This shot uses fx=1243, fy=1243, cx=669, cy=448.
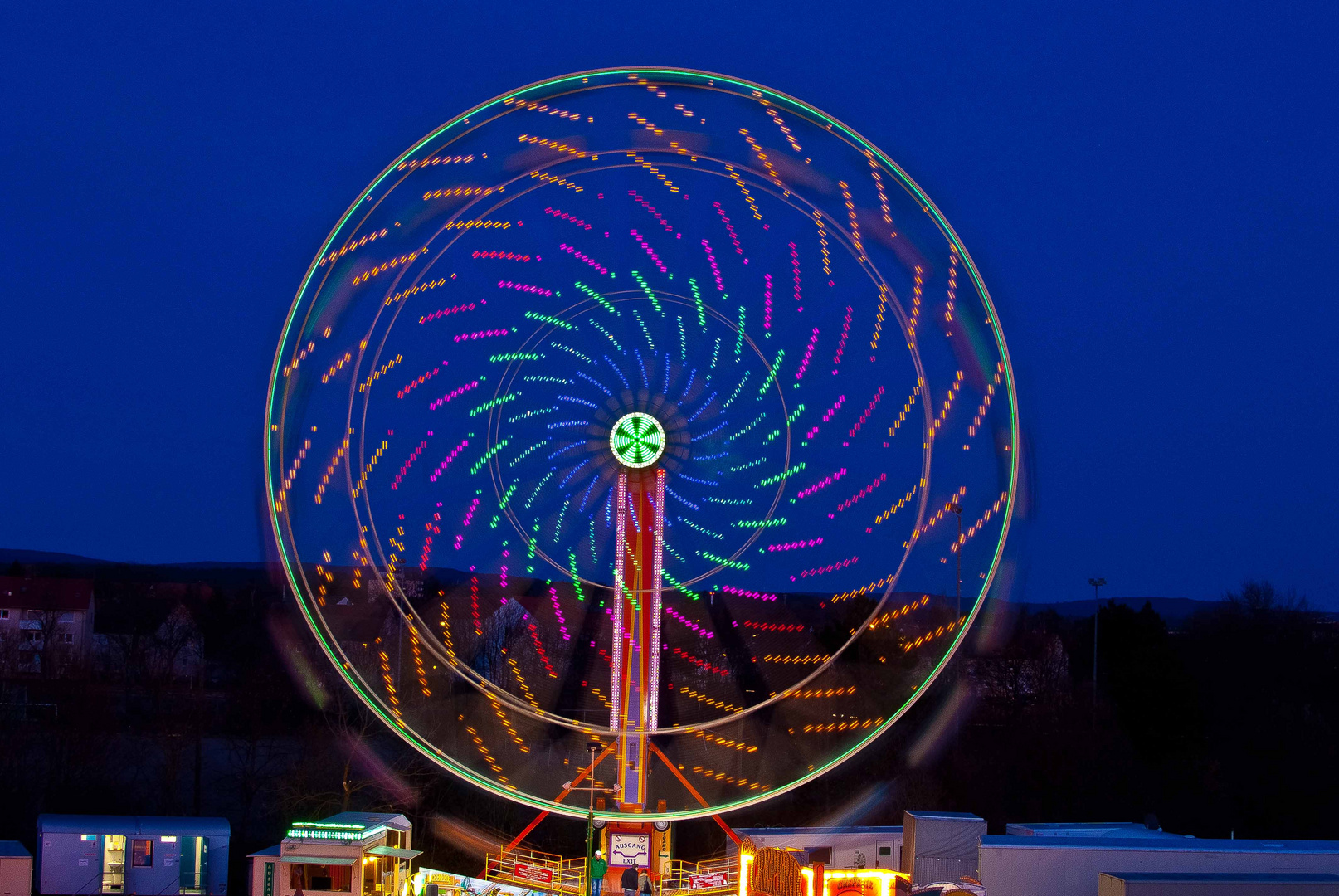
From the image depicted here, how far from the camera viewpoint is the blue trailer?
67.9 ft

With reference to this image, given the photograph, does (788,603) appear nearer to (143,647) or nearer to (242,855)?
(242,855)

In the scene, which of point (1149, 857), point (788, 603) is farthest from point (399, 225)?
point (1149, 857)

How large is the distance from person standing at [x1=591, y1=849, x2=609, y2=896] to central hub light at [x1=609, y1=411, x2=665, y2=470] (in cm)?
545

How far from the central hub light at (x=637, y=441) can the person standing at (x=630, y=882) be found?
5.32m

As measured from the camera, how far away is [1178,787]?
3388cm

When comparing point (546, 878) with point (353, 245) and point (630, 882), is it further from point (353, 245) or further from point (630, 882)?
point (353, 245)

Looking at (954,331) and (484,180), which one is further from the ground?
(484,180)

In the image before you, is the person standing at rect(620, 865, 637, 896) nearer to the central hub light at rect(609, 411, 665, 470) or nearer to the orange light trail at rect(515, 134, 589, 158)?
the central hub light at rect(609, 411, 665, 470)

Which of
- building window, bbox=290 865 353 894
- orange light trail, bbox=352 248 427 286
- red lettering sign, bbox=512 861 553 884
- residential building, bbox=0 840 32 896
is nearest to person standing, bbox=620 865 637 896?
red lettering sign, bbox=512 861 553 884

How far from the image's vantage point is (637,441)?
51.5 ft

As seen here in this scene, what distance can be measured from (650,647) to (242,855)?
16354 mm

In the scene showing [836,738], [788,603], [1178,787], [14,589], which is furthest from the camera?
[14,589]

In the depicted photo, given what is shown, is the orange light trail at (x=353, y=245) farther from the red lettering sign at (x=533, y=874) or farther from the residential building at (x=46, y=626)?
the residential building at (x=46, y=626)

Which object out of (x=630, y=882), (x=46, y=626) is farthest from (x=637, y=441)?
(x=46, y=626)
